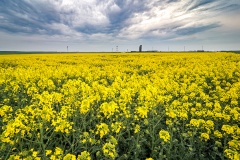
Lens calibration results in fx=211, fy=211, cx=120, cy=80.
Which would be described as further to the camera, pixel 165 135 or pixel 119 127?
pixel 119 127

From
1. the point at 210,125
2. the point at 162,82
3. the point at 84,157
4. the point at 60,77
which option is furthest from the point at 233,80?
the point at 84,157

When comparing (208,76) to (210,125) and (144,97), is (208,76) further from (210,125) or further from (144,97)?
(210,125)

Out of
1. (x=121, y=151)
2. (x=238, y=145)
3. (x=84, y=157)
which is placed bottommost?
(x=121, y=151)

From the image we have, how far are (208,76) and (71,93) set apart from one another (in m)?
7.30

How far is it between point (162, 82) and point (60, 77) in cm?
511

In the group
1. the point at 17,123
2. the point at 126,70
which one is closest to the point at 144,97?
the point at 17,123

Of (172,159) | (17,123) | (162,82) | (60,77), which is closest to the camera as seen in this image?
(17,123)

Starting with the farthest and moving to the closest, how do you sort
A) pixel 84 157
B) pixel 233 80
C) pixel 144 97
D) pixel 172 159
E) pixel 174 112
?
pixel 233 80 → pixel 144 97 → pixel 174 112 → pixel 172 159 → pixel 84 157

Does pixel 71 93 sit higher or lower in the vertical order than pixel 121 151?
higher

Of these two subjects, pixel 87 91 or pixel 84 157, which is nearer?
pixel 84 157

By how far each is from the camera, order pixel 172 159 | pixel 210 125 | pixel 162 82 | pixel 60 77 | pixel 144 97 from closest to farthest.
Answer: pixel 172 159 < pixel 210 125 < pixel 144 97 < pixel 162 82 < pixel 60 77

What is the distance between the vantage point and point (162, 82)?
26.9 ft

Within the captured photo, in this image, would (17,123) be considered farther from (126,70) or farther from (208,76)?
(126,70)

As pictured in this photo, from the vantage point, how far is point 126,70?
45.9 feet
